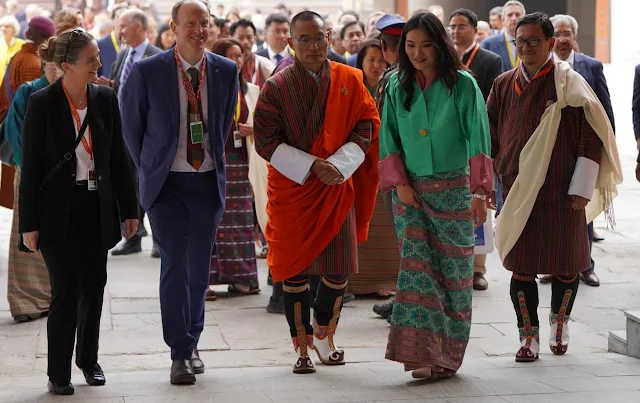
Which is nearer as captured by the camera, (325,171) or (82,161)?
(82,161)

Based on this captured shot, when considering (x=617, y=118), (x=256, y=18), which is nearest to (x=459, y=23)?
(x=617, y=118)

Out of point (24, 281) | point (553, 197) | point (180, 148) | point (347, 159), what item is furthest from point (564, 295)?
point (24, 281)

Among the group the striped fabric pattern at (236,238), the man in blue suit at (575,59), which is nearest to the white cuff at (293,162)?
the striped fabric pattern at (236,238)

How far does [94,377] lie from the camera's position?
5055mm

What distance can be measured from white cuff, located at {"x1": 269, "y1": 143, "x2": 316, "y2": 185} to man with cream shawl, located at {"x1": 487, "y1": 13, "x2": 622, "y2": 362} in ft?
3.62

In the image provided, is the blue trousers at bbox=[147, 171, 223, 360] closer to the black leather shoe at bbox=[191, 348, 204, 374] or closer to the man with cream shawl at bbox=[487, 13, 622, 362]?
the black leather shoe at bbox=[191, 348, 204, 374]

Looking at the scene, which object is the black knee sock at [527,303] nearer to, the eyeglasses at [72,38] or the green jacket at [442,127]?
the green jacket at [442,127]

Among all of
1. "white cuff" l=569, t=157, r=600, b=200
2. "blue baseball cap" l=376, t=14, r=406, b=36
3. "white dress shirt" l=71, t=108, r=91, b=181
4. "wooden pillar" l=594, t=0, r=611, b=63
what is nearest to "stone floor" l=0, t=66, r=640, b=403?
"white cuff" l=569, t=157, r=600, b=200

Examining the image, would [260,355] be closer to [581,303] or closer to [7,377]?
[7,377]

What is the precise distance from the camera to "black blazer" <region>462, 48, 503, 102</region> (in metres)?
7.81

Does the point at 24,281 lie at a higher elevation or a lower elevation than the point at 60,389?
higher

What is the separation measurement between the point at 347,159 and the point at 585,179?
A: 47.0 inches

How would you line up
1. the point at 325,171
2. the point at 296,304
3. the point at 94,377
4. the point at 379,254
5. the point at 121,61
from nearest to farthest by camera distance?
1. the point at 94,377
2. the point at 325,171
3. the point at 296,304
4. the point at 379,254
5. the point at 121,61

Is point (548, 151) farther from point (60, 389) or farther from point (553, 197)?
point (60, 389)
